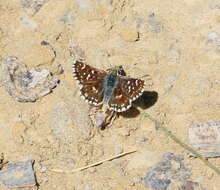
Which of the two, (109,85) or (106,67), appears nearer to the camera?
(109,85)

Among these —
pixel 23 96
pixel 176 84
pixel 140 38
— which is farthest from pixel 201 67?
pixel 23 96

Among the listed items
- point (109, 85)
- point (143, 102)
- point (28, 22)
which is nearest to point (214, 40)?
point (143, 102)

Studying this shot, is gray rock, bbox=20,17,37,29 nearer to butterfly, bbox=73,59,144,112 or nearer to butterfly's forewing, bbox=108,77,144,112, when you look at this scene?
butterfly, bbox=73,59,144,112

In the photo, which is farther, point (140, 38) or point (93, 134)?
point (140, 38)

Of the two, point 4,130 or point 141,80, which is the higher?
point 141,80

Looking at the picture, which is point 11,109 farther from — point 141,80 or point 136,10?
point 136,10

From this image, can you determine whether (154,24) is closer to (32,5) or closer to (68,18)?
(68,18)
